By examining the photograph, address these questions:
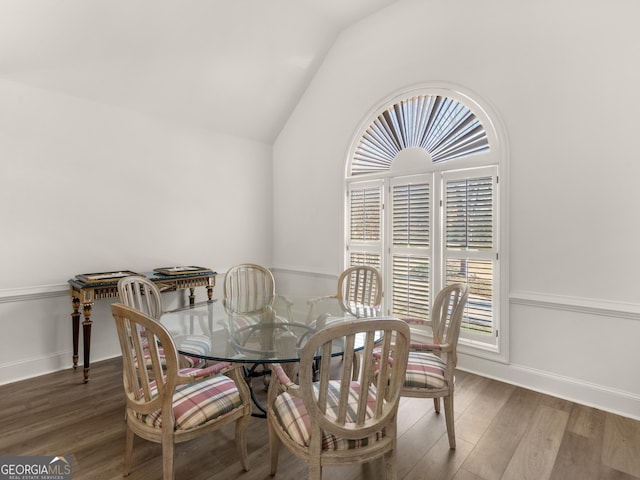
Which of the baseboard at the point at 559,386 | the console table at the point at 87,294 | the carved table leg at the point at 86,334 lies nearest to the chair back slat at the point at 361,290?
the baseboard at the point at 559,386

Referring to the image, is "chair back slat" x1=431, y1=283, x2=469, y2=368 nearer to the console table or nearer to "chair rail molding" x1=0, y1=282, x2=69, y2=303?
the console table

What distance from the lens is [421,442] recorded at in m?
2.06

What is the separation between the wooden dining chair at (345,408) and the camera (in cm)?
128

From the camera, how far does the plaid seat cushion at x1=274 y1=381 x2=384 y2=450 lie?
141 cm

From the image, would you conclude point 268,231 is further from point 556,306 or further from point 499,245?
point 556,306

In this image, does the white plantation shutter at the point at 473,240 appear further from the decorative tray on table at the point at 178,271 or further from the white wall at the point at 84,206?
the white wall at the point at 84,206

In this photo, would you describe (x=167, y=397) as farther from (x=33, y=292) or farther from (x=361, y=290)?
(x=33, y=292)

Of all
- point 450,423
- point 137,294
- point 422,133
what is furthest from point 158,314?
point 422,133

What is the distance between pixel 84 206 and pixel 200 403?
2.49m

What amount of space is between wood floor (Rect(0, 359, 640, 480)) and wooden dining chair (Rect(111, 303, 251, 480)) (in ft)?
0.90

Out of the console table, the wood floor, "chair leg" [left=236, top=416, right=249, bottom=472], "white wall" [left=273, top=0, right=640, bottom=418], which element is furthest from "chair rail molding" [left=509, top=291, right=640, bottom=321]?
the console table

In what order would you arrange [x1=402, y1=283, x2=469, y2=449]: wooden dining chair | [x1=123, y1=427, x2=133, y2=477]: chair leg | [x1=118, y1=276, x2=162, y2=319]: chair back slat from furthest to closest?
1. [x1=118, y1=276, x2=162, y2=319]: chair back slat
2. [x1=402, y1=283, x2=469, y2=449]: wooden dining chair
3. [x1=123, y1=427, x2=133, y2=477]: chair leg

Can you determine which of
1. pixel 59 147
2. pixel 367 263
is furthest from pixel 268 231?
pixel 59 147

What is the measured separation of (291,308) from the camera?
106 inches
